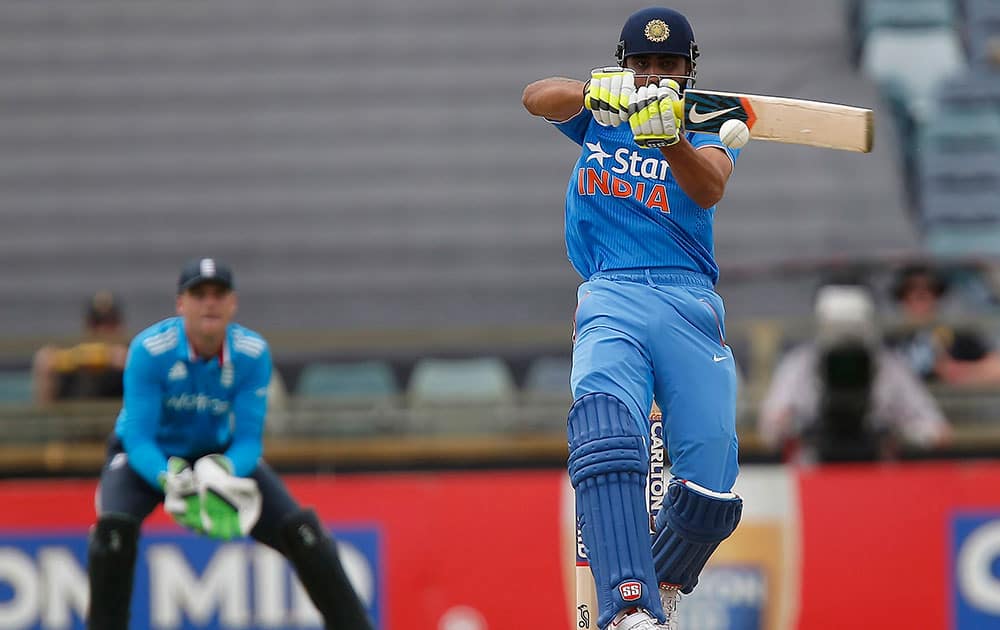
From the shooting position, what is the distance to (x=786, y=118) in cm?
503

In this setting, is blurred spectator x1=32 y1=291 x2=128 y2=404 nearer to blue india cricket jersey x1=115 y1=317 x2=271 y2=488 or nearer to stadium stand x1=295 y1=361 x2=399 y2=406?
stadium stand x1=295 y1=361 x2=399 y2=406

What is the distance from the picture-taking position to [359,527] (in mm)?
9234

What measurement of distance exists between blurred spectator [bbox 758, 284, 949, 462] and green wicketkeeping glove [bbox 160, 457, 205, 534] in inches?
149

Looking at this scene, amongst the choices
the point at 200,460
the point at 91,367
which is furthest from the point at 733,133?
the point at 91,367

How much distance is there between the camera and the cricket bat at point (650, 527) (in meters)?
5.39

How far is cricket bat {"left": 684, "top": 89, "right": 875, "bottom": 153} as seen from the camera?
4.94 metres

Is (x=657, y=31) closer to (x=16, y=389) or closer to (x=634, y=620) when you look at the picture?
(x=634, y=620)

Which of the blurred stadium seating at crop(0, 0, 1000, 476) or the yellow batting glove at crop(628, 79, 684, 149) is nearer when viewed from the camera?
the yellow batting glove at crop(628, 79, 684, 149)

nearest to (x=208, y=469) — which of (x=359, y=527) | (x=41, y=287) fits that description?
(x=359, y=527)

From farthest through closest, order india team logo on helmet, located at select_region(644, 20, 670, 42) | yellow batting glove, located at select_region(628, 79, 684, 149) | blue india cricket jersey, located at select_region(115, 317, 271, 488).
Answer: blue india cricket jersey, located at select_region(115, 317, 271, 488), india team logo on helmet, located at select_region(644, 20, 670, 42), yellow batting glove, located at select_region(628, 79, 684, 149)

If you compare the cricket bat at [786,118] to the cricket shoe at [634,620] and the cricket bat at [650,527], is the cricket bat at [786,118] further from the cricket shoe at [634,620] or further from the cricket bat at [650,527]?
the cricket shoe at [634,620]

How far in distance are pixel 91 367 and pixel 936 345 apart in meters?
5.00

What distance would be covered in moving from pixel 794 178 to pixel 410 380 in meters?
4.20

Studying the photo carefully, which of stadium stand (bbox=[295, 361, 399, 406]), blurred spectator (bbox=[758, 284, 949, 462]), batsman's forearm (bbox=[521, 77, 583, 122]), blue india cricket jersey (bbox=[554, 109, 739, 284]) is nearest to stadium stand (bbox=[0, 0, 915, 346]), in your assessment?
stadium stand (bbox=[295, 361, 399, 406])
